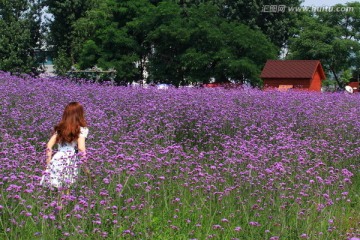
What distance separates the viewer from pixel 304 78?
150 feet

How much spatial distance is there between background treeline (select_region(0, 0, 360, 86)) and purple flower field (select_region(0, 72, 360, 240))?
1058 inches

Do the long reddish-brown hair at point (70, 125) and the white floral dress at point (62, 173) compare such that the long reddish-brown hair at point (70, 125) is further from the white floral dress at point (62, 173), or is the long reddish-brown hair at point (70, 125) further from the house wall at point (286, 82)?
the house wall at point (286, 82)

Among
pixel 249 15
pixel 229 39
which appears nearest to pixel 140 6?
pixel 229 39

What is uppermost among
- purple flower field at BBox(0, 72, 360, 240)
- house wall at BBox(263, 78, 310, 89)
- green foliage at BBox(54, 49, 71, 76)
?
purple flower field at BBox(0, 72, 360, 240)

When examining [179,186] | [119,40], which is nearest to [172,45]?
[119,40]

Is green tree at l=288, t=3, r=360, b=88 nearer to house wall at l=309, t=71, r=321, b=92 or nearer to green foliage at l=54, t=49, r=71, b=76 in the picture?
house wall at l=309, t=71, r=321, b=92

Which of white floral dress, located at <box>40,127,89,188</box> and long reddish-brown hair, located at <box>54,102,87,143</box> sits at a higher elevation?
long reddish-brown hair, located at <box>54,102,87,143</box>

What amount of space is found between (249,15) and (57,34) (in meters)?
14.8

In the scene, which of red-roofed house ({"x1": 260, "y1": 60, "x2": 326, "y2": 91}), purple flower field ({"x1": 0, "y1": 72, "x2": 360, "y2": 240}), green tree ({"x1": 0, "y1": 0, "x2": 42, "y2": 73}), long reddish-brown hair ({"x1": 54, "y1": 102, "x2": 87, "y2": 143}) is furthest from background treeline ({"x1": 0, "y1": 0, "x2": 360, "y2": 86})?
long reddish-brown hair ({"x1": 54, "y1": 102, "x2": 87, "y2": 143})

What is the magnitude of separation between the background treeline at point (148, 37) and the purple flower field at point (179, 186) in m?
26.9

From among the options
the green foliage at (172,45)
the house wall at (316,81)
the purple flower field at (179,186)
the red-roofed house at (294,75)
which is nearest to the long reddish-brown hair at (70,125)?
the purple flower field at (179,186)

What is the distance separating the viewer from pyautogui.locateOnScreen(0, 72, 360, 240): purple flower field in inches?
196

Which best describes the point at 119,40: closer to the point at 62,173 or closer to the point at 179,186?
the point at 179,186

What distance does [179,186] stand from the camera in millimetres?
6176
